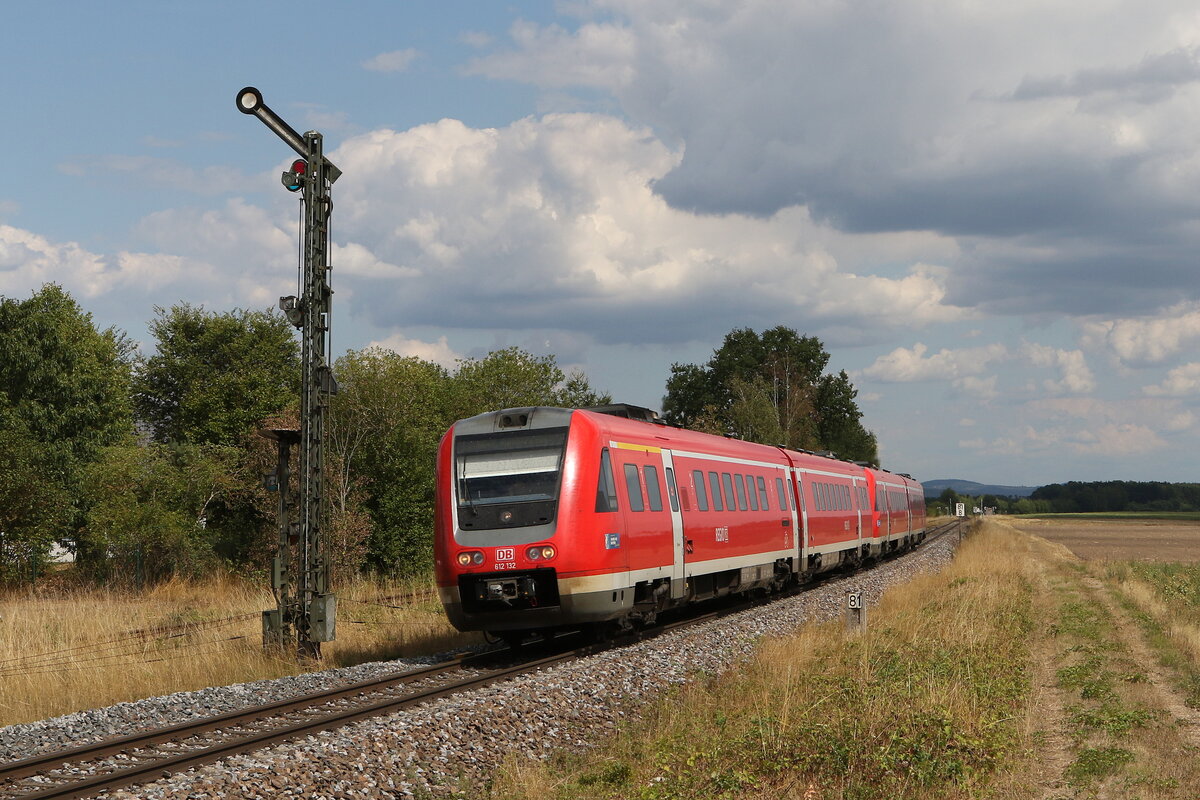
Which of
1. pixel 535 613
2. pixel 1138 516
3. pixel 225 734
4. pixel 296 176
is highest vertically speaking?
pixel 296 176

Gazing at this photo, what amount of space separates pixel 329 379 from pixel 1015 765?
10228 millimetres

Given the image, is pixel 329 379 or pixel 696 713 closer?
pixel 696 713

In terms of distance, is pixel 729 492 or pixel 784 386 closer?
pixel 729 492

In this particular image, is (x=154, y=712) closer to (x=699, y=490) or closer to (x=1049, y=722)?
(x=1049, y=722)

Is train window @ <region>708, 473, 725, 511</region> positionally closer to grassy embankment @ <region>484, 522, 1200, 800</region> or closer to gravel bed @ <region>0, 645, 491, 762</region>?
grassy embankment @ <region>484, 522, 1200, 800</region>

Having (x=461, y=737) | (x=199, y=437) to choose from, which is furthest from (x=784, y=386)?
(x=461, y=737)

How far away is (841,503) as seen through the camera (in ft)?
107

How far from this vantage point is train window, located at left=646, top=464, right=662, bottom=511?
56.8 feet

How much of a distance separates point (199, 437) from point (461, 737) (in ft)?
160

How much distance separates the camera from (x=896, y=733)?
31.7 ft

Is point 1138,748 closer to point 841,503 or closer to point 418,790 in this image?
point 418,790

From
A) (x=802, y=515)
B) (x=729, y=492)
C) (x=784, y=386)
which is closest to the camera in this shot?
(x=729, y=492)

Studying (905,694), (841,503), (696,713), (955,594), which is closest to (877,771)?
(905,694)

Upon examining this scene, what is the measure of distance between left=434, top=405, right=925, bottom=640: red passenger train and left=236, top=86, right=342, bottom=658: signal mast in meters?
1.78
